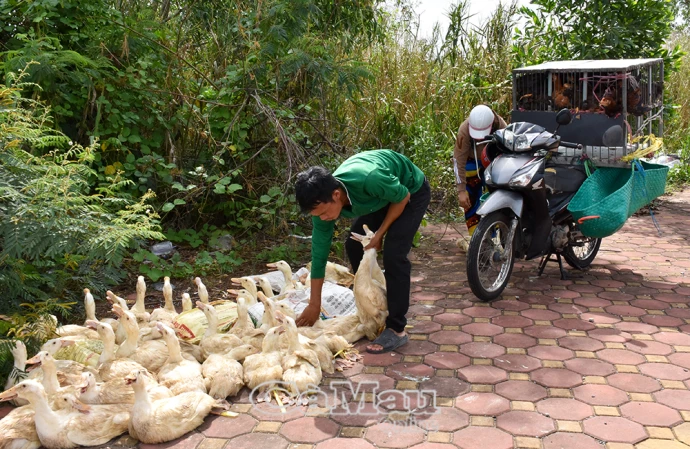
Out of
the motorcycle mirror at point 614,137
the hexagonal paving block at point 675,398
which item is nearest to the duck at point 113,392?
the hexagonal paving block at point 675,398

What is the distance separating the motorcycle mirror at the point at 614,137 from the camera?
18.9ft

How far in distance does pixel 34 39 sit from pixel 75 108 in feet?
2.31

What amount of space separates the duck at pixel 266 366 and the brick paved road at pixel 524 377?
113 millimetres

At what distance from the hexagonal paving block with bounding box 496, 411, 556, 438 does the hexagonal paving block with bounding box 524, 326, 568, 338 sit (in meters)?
1.16

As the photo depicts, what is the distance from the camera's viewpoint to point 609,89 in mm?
6414

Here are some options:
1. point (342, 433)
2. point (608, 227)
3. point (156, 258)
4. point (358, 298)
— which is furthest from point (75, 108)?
point (608, 227)

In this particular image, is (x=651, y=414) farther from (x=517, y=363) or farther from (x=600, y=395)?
(x=517, y=363)

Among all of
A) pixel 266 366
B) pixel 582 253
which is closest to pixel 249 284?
pixel 266 366

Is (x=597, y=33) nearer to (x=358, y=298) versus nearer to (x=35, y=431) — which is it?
(x=358, y=298)

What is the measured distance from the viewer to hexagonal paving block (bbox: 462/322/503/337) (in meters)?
4.52

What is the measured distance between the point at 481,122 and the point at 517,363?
8.10ft

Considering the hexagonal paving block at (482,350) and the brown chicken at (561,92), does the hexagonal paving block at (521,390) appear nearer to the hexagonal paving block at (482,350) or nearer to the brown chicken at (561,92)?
the hexagonal paving block at (482,350)

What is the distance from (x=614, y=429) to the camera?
3205mm

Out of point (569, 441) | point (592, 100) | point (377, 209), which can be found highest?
point (592, 100)
